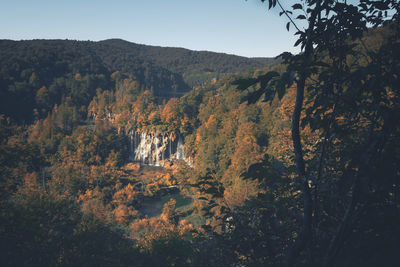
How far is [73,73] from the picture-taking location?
10175cm

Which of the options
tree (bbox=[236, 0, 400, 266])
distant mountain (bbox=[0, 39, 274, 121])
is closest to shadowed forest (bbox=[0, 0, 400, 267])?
tree (bbox=[236, 0, 400, 266])

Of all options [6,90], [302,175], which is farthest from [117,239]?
[6,90]

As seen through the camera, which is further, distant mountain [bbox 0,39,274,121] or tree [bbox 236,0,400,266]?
distant mountain [bbox 0,39,274,121]

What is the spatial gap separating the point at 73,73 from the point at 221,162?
95.8 metres

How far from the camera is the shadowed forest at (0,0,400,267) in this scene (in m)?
1.61

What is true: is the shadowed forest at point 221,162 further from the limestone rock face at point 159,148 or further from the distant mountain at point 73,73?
the distant mountain at point 73,73

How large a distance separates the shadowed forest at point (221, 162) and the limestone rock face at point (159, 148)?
27 centimetres

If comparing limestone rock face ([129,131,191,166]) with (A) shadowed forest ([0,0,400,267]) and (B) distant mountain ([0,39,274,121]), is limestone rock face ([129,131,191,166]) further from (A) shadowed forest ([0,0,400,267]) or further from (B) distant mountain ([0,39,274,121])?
(B) distant mountain ([0,39,274,121])

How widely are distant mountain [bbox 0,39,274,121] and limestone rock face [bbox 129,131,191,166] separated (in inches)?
1424

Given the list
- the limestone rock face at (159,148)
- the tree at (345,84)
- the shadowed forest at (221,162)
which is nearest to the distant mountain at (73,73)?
the shadowed forest at (221,162)

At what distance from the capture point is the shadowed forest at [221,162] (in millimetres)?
1614

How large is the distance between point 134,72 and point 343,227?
439ft

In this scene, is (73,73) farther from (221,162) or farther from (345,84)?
(345,84)

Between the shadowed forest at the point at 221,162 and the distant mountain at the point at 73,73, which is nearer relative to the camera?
the shadowed forest at the point at 221,162
